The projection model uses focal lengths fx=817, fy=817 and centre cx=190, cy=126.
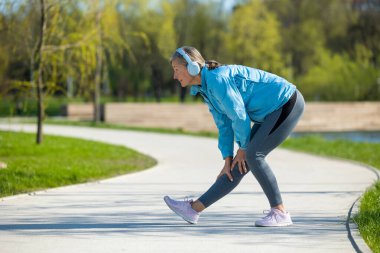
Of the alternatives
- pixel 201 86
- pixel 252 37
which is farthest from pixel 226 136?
pixel 252 37

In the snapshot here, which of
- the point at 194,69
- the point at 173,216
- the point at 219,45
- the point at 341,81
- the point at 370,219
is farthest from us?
A: the point at 219,45

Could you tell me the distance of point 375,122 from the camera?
37.2 m

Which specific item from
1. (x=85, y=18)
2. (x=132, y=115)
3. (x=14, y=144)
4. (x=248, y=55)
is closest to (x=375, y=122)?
(x=248, y=55)

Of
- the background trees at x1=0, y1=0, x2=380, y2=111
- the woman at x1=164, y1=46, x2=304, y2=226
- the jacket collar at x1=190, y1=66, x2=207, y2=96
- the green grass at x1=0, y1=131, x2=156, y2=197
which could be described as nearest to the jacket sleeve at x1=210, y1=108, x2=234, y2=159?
the woman at x1=164, y1=46, x2=304, y2=226

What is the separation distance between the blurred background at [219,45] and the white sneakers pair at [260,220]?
10.1m

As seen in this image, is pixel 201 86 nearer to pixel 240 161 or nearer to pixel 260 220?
pixel 240 161

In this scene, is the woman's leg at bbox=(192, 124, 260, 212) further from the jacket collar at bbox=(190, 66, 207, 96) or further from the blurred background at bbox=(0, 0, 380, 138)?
the blurred background at bbox=(0, 0, 380, 138)

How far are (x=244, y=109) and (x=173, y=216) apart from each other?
159cm

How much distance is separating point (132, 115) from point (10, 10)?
49.4 feet

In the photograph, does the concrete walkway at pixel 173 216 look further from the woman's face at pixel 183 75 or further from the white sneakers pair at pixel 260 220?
the woman's face at pixel 183 75

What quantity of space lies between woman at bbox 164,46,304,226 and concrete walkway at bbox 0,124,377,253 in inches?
16.7

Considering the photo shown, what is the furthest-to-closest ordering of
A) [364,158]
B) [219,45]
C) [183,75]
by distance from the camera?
1. [219,45]
2. [364,158]
3. [183,75]

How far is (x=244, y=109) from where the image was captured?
19.6 ft

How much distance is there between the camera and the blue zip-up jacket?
5.93m
